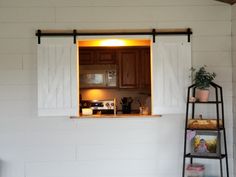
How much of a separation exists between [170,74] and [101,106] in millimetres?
2476

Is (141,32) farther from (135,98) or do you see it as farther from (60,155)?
(135,98)

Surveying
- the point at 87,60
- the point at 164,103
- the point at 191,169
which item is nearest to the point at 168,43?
the point at 164,103

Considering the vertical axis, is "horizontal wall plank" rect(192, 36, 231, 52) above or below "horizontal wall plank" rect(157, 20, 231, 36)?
below

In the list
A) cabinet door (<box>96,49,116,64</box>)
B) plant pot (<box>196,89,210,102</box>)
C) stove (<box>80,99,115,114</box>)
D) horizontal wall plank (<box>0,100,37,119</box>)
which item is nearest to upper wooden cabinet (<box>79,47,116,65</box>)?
cabinet door (<box>96,49,116,64</box>)

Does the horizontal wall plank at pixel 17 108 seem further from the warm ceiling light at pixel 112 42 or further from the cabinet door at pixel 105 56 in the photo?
the cabinet door at pixel 105 56

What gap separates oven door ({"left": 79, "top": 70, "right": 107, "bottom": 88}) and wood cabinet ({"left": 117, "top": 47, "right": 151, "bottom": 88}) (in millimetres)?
A: 319

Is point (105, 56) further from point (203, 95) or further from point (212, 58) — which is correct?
point (203, 95)

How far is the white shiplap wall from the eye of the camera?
393 cm

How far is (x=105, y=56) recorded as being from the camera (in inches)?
244

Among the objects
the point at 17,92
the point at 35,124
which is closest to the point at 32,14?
the point at 17,92

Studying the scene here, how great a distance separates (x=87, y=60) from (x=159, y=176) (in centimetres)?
288

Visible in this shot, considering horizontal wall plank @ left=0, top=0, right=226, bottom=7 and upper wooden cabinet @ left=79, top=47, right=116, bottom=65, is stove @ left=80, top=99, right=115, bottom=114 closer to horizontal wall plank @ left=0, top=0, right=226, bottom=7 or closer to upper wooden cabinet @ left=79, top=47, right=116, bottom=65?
upper wooden cabinet @ left=79, top=47, right=116, bottom=65

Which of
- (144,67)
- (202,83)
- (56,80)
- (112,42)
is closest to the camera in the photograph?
(202,83)

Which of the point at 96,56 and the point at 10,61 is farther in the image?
the point at 96,56
